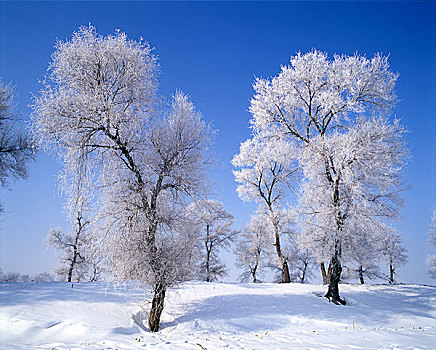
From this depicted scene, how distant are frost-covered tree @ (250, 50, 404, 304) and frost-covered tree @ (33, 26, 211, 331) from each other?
5.97 metres

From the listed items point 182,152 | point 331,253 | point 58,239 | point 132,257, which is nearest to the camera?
point 132,257

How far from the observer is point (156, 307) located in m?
9.27

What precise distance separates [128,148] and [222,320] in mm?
7102

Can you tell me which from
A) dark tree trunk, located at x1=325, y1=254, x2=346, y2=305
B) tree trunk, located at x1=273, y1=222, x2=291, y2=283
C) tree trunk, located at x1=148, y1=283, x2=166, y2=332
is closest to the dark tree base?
dark tree trunk, located at x1=325, y1=254, x2=346, y2=305

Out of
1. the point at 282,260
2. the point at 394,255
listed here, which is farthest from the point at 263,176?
the point at 394,255

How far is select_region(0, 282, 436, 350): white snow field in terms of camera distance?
6645 millimetres

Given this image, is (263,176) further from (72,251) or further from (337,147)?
(72,251)

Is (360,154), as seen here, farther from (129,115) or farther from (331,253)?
(129,115)

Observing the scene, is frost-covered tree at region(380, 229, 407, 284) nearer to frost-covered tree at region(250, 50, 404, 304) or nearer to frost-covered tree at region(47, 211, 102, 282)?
frost-covered tree at region(250, 50, 404, 304)

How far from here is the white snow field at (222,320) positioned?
664 cm

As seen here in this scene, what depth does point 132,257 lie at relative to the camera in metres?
8.93

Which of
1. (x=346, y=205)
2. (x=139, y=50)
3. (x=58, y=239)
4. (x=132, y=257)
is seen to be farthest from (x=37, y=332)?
(x=58, y=239)

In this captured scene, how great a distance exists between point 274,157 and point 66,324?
15962mm

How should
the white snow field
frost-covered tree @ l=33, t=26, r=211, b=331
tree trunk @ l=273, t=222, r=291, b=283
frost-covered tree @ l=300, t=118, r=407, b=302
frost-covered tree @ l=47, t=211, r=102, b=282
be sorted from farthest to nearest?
frost-covered tree @ l=47, t=211, r=102, b=282 < tree trunk @ l=273, t=222, r=291, b=283 < frost-covered tree @ l=300, t=118, r=407, b=302 < frost-covered tree @ l=33, t=26, r=211, b=331 < the white snow field
